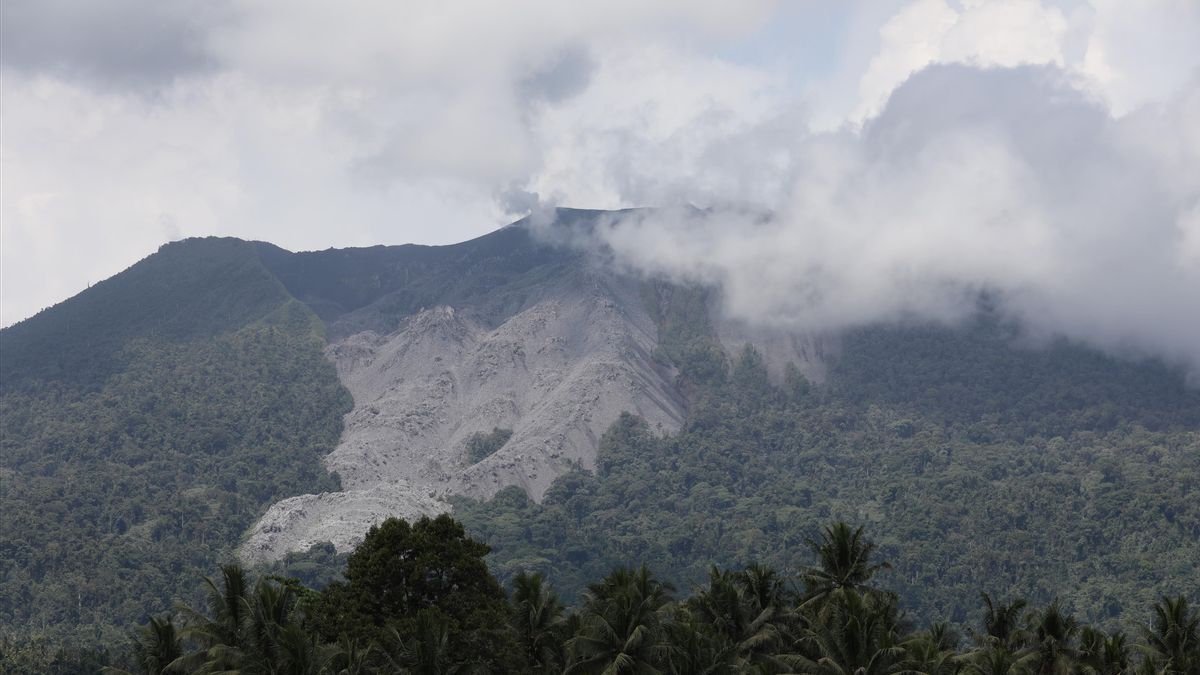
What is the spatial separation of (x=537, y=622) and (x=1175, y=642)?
32673mm

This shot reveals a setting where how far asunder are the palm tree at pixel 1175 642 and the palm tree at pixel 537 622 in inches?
1174

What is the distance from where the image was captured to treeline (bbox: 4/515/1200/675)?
226 feet

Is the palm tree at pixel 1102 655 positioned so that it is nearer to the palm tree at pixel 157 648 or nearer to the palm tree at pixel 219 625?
the palm tree at pixel 219 625

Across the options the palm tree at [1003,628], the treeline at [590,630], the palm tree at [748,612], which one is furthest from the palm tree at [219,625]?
the palm tree at [1003,628]

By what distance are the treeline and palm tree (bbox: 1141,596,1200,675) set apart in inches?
3.6

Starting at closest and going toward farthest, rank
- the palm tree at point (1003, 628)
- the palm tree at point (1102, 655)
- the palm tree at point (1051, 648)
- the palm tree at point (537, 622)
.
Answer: the palm tree at point (1102, 655), the palm tree at point (1051, 648), the palm tree at point (537, 622), the palm tree at point (1003, 628)

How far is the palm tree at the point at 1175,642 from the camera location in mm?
75875

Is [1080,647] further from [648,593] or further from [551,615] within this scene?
[551,615]

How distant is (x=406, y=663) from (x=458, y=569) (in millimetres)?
8314

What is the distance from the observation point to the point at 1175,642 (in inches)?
3061

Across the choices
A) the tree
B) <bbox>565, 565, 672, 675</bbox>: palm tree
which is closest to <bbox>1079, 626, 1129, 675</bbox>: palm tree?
<bbox>565, 565, 672, 675</bbox>: palm tree

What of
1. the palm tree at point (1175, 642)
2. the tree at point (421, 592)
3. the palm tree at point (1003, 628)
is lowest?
the palm tree at point (1175, 642)

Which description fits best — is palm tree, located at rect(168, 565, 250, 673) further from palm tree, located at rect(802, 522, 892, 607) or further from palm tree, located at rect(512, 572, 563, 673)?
palm tree, located at rect(802, 522, 892, 607)

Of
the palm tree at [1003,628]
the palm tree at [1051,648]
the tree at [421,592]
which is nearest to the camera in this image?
the tree at [421,592]
